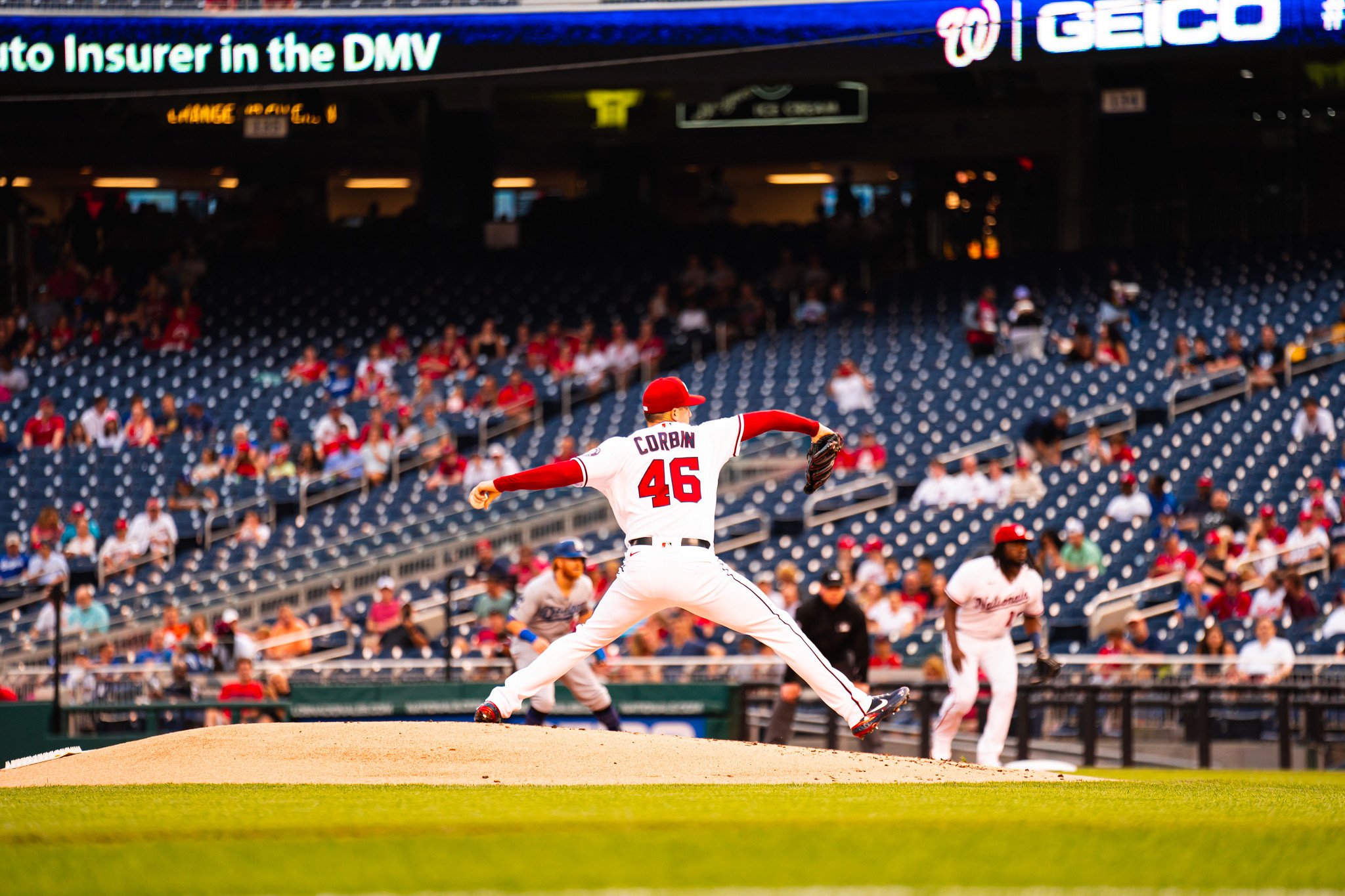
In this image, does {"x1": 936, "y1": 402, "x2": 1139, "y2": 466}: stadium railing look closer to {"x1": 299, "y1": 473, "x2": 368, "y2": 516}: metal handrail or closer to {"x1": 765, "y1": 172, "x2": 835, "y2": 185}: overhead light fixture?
{"x1": 299, "y1": 473, "x2": 368, "y2": 516}: metal handrail

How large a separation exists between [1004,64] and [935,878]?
18.8 meters

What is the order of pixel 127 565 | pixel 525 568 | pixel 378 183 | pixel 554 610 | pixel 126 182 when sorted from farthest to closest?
pixel 378 183 → pixel 126 182 → pixel 127 565 → pixel 525 568 → pixel 554 610

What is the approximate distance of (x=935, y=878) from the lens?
5281 millimetres

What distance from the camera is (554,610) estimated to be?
1212cm

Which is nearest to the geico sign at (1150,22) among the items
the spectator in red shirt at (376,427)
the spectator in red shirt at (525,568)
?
the spectator in red shirt at (525,568)

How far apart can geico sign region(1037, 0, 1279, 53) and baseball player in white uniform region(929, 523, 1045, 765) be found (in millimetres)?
12383

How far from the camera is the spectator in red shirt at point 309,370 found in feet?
80.1

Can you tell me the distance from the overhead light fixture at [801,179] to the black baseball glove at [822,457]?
80.2 feet

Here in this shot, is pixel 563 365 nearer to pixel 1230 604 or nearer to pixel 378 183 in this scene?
pixel 1230 604

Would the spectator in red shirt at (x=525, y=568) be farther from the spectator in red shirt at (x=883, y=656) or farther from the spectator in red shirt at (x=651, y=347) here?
the spectator in red shirt at (x=651, y=347)

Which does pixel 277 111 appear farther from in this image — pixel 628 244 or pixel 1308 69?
pixel 1308 69

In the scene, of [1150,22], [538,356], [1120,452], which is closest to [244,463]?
[538,356]

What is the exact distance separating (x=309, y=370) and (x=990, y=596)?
1557cm

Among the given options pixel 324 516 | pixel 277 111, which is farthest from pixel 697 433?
pixel 277 111
